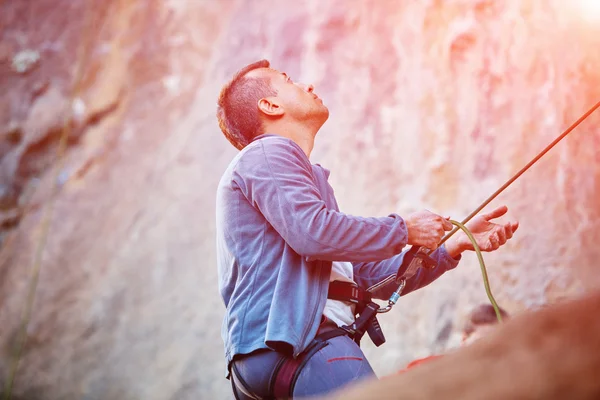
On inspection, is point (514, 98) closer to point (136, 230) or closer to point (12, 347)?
point (136, 230)

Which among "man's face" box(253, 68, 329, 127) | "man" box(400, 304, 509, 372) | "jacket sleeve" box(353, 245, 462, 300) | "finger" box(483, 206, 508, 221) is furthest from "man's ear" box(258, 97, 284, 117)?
"man" box(400, 304, 509, 372)

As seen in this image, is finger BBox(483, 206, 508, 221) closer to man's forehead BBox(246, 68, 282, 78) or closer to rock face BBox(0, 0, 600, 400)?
man's forehead BBox(246, 68, 282, 78)

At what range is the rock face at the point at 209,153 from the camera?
109 inches

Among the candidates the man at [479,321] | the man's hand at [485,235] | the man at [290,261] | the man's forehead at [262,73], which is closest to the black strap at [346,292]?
the man at [290,261]

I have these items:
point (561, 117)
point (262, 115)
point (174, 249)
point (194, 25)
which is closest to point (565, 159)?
point (561, 117)

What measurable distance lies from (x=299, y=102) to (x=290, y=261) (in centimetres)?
47

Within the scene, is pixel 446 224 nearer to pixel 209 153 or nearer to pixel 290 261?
pixel 290 261

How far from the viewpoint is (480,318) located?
2688 mm

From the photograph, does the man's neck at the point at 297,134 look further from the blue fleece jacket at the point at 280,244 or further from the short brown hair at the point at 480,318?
the short brown hair at the point at 480,318

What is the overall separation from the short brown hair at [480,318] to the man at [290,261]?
107 cm

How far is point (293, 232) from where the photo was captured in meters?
1.40

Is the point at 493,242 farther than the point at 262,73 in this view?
No

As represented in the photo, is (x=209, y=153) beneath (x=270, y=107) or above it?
above

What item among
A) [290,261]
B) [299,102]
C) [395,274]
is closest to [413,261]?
[395,274]
